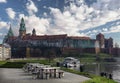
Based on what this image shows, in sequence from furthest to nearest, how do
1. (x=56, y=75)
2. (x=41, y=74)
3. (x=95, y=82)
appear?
(x=56, y=75) → (x=41, y=74) → (x=95, y=82)

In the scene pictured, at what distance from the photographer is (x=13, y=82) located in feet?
91.9

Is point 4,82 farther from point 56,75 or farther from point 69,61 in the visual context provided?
point 69,61

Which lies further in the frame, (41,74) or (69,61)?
(69,61)

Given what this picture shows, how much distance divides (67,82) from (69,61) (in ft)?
301

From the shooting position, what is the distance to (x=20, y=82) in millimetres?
28188

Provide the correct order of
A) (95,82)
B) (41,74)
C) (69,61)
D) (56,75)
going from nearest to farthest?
(95,82), (41,74), (56,75), (69,61)

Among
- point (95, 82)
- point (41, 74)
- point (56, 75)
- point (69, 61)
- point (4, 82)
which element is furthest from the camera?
point (69, 61)

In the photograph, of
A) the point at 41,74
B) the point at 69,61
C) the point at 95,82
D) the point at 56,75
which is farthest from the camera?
the point at 69,61

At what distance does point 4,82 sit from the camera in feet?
91.5

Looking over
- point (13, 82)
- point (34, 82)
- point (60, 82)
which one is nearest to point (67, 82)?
point (60, 82)

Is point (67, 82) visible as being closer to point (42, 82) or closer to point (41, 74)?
point (42, 82)

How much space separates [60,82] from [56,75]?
7187 mm

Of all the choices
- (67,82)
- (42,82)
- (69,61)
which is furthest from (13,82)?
(69,61)

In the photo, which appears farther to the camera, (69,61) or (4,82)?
(69,61)
